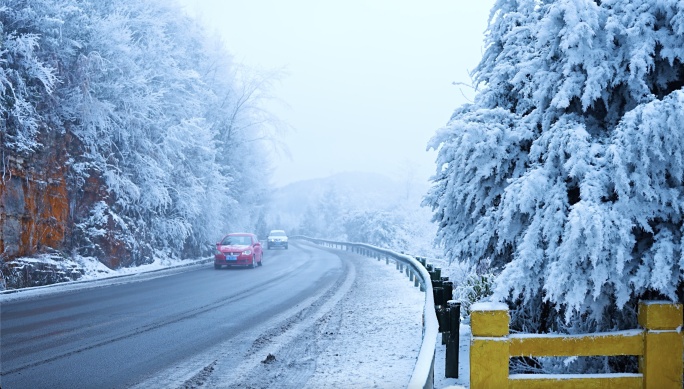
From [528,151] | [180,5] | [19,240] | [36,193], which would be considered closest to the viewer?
[528,151]

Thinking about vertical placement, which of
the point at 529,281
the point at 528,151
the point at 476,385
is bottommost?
the point at 476,385

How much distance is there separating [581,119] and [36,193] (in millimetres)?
17883

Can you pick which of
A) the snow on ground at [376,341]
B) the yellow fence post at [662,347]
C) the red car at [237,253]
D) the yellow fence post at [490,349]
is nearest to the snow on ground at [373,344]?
the snow on ground at [376,341]

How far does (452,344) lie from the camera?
650 centimetres

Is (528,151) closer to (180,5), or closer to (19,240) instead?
(19,240)

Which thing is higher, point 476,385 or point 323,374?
point 476,385

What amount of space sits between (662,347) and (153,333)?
7.30m

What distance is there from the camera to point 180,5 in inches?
1388

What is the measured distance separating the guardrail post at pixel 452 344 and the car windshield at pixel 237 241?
20690 millimetres

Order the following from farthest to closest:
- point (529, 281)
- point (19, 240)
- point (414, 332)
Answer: point (19, 240)
point (414, 332)
point (529, 281)

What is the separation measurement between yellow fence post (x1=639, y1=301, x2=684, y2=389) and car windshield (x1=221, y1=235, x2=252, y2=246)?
22698 mm

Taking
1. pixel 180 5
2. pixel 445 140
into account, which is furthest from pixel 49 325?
pixel 180 5

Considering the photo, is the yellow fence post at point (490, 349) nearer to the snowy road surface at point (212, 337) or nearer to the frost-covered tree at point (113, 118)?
the snowy road surface at point (212, 337)

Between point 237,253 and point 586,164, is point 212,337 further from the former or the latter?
point 237,253
